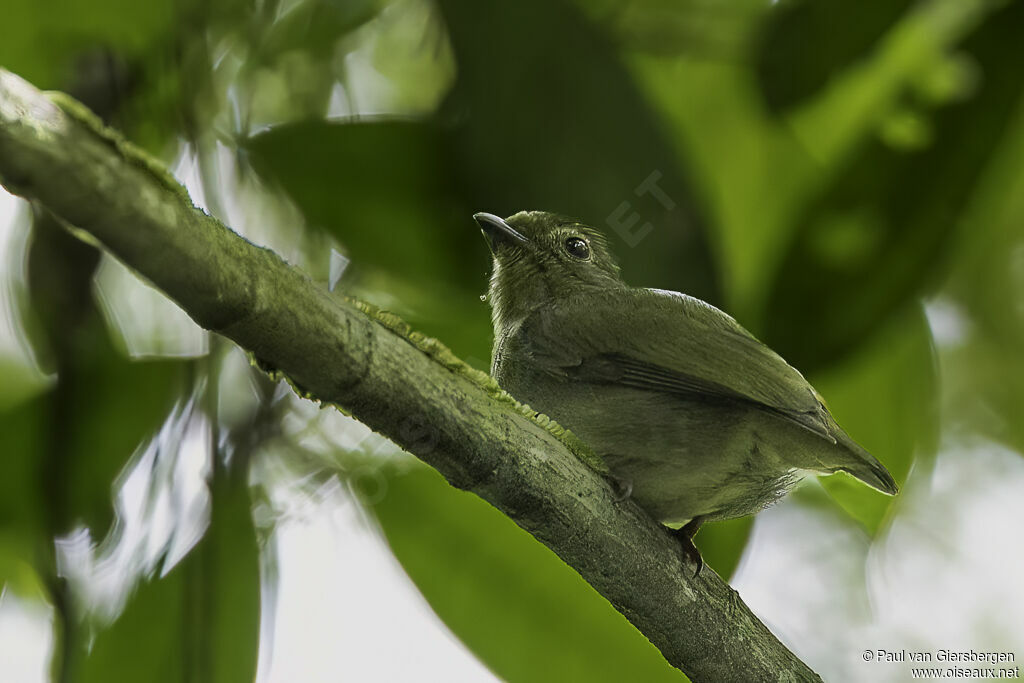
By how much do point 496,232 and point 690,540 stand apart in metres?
1.09

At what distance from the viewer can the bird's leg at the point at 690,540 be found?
2.35 m

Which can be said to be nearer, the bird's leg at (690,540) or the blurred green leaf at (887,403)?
the bird's leg at (690,540)

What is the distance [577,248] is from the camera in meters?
3.19

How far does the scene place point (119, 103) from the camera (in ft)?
7.93

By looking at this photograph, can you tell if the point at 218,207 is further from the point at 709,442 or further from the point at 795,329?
the point at 795,329

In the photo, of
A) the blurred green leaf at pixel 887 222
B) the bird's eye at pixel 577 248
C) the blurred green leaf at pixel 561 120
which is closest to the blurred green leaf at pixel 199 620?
the blurred green leaf at pixel 561 120

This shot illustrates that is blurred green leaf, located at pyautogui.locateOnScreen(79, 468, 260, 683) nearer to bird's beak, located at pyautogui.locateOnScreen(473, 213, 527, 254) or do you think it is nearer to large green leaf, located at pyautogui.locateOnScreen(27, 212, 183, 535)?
large green leaf, located at pyautogui.locateOnScreen(27, 212, 183, 535)

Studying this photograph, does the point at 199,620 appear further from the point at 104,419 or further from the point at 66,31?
the point at 66,31

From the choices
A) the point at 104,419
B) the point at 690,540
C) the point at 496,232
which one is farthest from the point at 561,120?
the point at 104,419

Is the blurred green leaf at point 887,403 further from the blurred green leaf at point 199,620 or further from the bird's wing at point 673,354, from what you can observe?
the blurred green leaf at point 199,620

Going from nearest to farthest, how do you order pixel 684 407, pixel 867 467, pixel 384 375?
pixel 384 375
pixel 867 467
pixel 684 407

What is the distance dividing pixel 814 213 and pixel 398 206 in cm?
124

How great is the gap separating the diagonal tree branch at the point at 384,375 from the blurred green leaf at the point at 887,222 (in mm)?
920

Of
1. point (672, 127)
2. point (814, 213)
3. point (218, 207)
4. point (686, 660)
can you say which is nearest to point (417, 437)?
point (686, 660)
